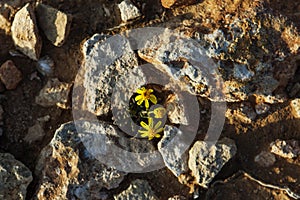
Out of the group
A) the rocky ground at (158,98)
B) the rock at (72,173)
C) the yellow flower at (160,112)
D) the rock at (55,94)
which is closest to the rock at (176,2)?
the rocky ground at (158,98)

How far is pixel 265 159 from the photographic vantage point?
162 inches

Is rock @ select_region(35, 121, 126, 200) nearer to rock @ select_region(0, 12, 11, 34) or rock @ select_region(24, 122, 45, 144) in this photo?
rock @ select_region(24, 122, 45, 144)

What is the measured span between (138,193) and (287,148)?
153 centimetres

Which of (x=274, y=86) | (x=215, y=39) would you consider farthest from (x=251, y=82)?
(x=215, y=39)

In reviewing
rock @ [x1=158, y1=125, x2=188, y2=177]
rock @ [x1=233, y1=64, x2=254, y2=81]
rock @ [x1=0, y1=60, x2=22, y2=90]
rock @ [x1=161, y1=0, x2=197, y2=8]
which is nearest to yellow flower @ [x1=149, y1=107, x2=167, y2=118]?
rock @ [x1=158, y1=125, x2=188, y2=177]

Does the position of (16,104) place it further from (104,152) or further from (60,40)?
(104,152)

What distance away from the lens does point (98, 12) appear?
4.50 m

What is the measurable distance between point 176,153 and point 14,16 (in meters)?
2.30

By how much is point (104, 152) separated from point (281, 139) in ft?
5.87

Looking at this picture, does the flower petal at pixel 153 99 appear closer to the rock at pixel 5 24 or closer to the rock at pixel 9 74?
the rock at pixel 9 74

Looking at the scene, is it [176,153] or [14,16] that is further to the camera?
[14,16]

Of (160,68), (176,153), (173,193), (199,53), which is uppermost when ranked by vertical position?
(199,53)

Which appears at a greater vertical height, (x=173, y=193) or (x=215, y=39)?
(x=215, y=39)

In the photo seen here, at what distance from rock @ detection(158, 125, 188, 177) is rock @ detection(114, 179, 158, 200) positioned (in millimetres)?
304
